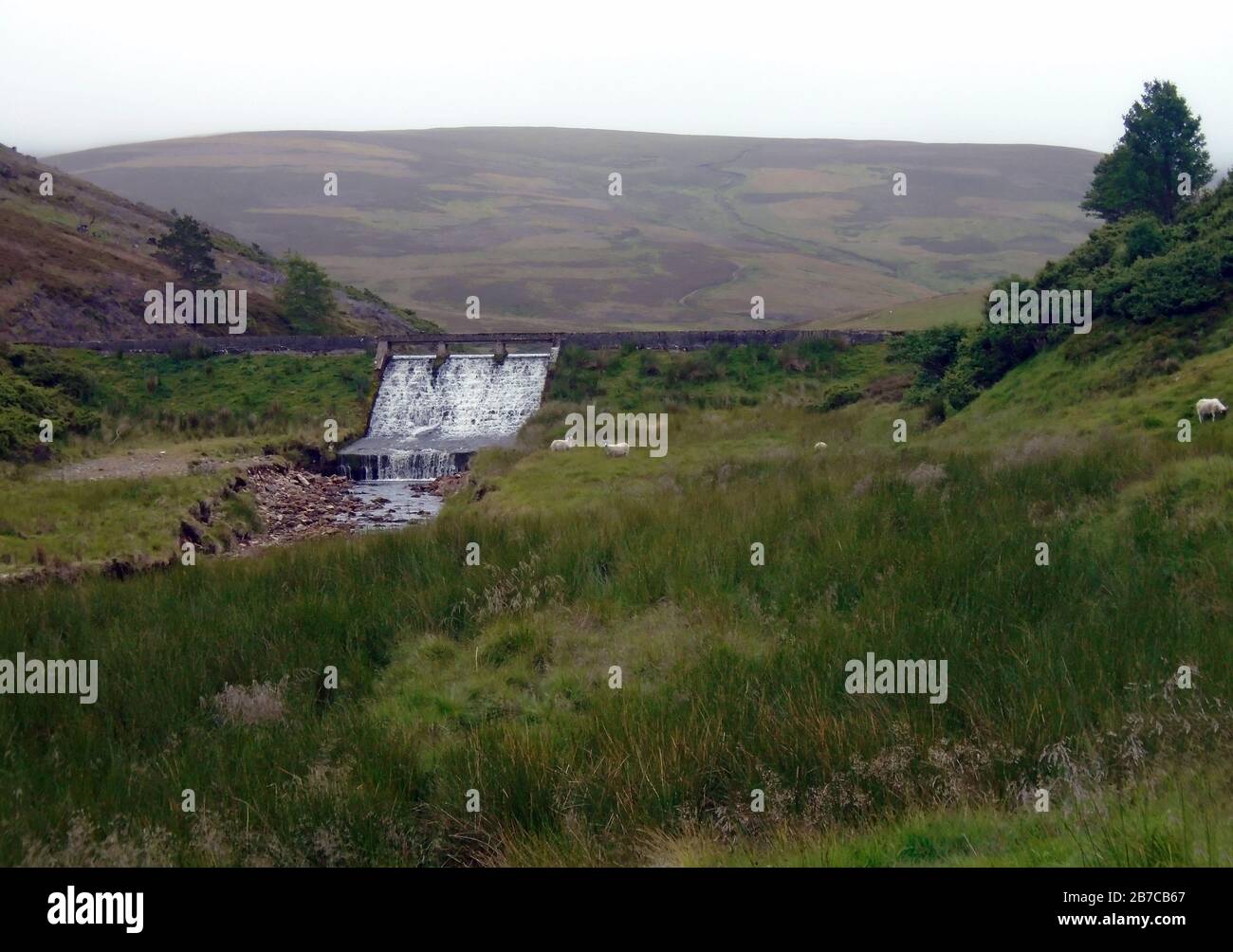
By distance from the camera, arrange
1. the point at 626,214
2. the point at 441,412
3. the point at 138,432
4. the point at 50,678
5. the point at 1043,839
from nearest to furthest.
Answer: the point at 1043,839 → the point at 50,678 → the point at 138,432 → the point at 441,412 → the point at 626,214

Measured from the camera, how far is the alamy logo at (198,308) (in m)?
47.7

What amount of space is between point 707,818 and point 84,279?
5486 cm

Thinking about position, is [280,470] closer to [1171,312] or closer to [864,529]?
[864,529]

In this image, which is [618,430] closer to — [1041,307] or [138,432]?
[1041,307]

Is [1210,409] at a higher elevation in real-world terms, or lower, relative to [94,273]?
lower

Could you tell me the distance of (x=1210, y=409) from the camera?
607 inches

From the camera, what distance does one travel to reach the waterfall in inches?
1249

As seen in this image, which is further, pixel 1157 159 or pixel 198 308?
pixel 198 308

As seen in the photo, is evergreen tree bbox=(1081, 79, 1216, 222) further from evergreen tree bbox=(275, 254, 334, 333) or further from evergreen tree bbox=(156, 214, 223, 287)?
evergreen tree bbox=(156, 214, 223, 287)

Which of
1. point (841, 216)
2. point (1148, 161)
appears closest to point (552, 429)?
point (1148, 161)

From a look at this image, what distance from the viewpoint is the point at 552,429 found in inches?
1273

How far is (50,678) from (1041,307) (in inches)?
1010
